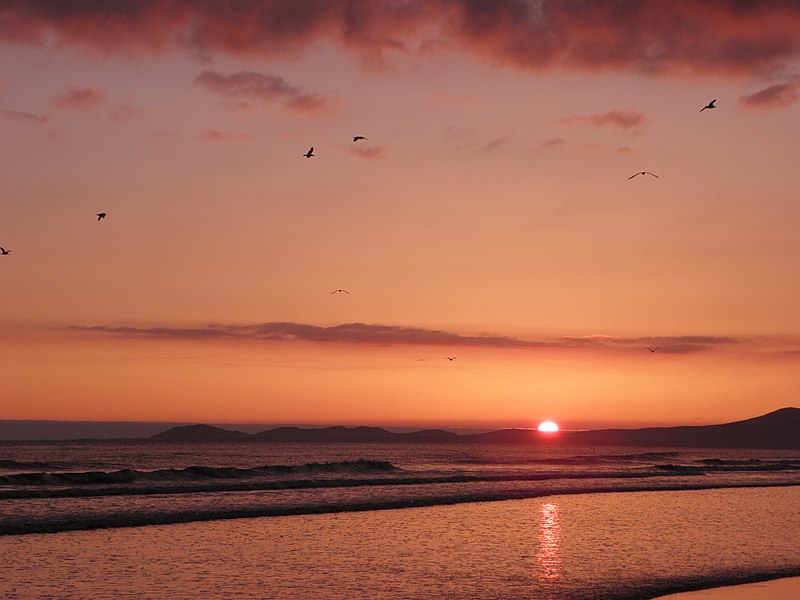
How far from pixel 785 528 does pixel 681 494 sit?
17.6 metres

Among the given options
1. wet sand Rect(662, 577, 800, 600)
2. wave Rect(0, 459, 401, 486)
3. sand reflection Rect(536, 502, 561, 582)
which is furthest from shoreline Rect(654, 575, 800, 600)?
wave Rect(0, 459, 401, 486)

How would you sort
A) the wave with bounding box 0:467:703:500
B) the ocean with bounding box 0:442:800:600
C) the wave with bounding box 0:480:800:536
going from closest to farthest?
the ocean with bounding box 0:442:800:600 → the wave with bounding box 0:480:800:536 → the wave with bounding box 0:467:703:500

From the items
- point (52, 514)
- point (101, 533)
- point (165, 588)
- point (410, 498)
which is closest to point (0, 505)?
point (52, 514)

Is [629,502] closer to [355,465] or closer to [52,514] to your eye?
[52,514]

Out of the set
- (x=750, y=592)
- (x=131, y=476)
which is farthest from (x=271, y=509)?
(x=131, y=476)

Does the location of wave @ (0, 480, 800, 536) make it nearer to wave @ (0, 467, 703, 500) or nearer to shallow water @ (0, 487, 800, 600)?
shallow water @ (0, 487, 800, 600)

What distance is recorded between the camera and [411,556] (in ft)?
76.8

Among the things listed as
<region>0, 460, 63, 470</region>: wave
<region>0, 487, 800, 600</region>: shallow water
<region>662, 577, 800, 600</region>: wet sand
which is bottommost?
<region>662, 577, 800, 600</region>: wet sand

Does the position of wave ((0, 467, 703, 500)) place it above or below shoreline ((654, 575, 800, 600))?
above

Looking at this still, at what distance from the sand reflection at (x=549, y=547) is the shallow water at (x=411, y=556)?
6 cm

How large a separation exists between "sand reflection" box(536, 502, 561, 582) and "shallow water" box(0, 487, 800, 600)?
0.06m

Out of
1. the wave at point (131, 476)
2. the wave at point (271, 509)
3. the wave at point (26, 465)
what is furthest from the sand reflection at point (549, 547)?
the wave at point (26, 465)

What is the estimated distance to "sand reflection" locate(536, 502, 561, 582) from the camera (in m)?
21.2

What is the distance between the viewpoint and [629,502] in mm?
42281
